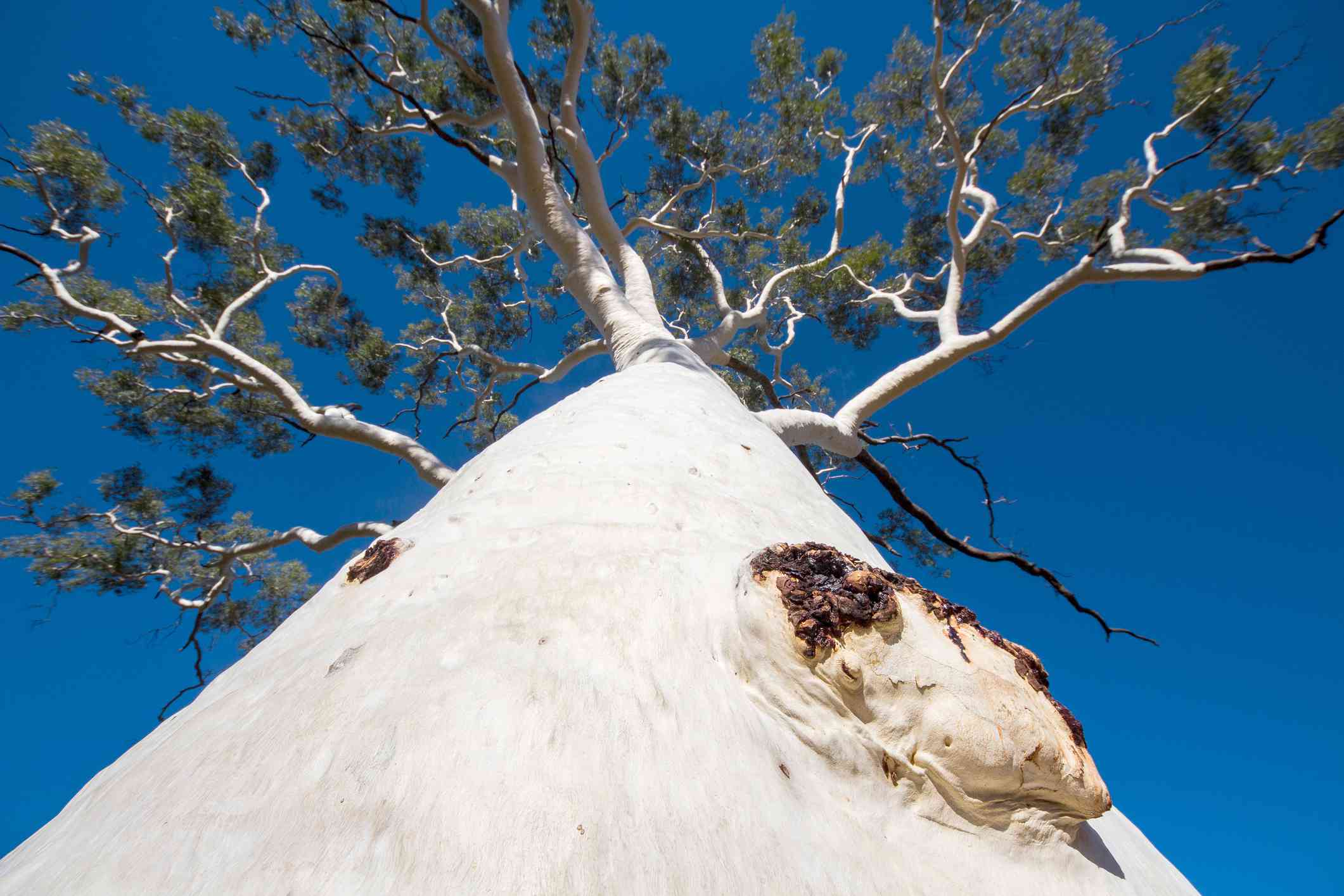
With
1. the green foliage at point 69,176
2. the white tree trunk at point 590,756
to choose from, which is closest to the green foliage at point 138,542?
the green foliage at point 69,176

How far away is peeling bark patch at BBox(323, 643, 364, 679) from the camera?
0.64 metres

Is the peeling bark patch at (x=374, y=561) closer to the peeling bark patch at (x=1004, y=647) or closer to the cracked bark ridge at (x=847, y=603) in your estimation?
the cracked bark ridge at (x=847, y=603)

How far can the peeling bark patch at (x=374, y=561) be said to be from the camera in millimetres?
879

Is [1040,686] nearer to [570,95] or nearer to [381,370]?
[570,95]

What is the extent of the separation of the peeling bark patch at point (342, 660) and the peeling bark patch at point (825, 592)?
52 cm

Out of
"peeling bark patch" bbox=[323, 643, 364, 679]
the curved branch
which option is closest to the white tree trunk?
"peeling bark patch" bbox=[323, 643, 364, 679]

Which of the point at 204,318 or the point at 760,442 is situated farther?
the point at 204,318

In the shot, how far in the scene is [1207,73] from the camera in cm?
448

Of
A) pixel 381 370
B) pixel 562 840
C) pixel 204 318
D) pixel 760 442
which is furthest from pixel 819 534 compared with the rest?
pixel 204 318

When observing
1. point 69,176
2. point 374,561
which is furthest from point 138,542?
point 374,561

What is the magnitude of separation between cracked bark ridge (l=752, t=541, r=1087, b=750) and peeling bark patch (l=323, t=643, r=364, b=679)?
523mm

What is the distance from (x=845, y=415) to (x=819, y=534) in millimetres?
1955

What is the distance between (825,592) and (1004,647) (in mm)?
300

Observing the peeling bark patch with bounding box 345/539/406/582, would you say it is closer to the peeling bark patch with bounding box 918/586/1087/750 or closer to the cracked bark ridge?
the cracked bark ridge
